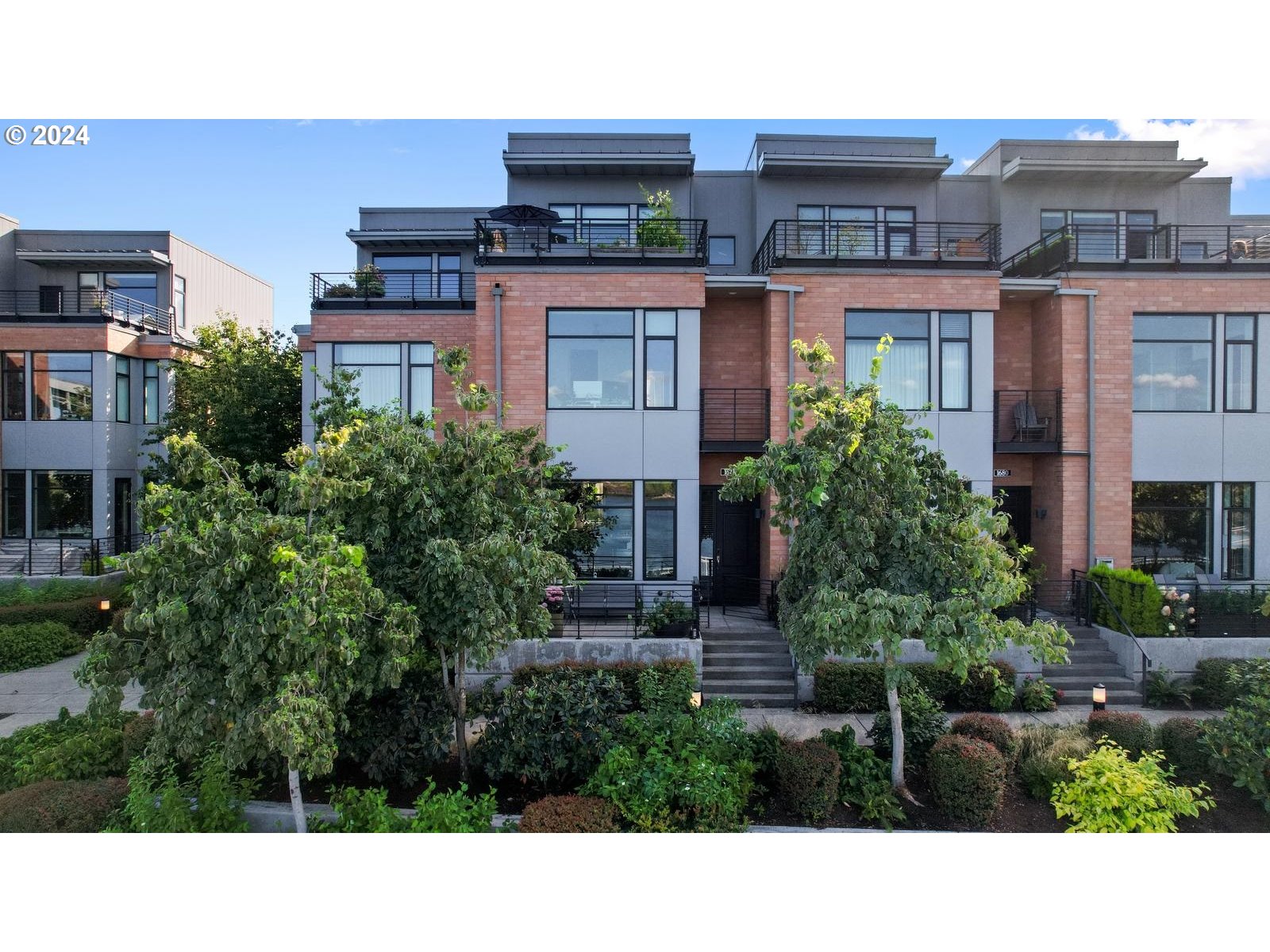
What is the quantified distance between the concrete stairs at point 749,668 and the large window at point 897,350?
18.0 feet

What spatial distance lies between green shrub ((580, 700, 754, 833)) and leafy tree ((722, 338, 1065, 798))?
1263 mm

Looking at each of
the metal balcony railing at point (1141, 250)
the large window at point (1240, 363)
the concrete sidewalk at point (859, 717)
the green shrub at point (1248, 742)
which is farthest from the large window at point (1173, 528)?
the green shrub at point (1248, 742)

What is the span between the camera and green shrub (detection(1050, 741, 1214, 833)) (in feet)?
21.4

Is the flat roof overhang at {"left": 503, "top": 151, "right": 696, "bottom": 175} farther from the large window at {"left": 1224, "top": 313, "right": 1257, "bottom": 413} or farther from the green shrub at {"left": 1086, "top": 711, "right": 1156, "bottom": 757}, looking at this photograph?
the green shrub at {"left": 1086, "top": 711, "right": 1156, "bottom": 757}

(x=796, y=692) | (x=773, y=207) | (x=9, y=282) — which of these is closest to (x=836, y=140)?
(x=773, y=207)

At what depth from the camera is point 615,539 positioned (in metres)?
13.6

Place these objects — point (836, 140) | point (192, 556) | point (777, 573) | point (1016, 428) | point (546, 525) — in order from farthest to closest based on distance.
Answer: point (836, 140) → point (1016, 428) → point (777, 573) → point (546, 525) → point (192, 556)

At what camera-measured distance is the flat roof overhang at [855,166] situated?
54.1 feet

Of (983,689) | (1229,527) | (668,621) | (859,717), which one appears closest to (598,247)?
(668,621)

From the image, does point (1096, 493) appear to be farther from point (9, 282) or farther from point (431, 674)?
point (9, 282)

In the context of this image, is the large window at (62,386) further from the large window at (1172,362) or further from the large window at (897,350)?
the large window at (1172,362)

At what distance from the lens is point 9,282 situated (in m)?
21.2

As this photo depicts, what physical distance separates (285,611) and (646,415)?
8875 millimetres

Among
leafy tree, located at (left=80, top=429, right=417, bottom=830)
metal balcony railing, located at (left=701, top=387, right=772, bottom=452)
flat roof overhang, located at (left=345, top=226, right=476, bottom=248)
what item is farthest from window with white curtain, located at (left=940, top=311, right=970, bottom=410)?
flat roof overhang, located at (left=345, top=226, right=476, bottom=248)
